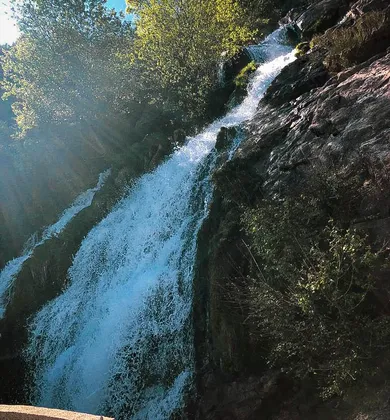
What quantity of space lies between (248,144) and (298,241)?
20.1 feet

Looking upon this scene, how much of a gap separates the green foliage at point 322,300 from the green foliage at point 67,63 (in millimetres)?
22395

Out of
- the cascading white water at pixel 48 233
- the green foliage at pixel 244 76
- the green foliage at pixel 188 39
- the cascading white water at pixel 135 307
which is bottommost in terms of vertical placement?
the cascading white water at pixel 135 307

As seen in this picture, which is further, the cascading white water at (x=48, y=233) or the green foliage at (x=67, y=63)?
the green foliage at (x=67, y=63)

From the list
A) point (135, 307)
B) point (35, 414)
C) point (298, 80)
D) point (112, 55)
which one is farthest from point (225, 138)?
point (112, 55)

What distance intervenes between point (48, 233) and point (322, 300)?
17.8m

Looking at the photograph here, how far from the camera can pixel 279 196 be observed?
988 centimetres

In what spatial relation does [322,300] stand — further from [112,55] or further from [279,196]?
[112,55]

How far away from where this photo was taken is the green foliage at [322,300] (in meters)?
6.16

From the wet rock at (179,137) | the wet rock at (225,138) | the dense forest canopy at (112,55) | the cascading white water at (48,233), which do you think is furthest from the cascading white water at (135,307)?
the dense forest canopy at (112,55)

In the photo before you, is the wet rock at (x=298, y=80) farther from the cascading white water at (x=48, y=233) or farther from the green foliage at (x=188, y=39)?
the cascading white water at (x=48, y=233)

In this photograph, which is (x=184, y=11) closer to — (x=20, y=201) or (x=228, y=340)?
(x=20, y=201)

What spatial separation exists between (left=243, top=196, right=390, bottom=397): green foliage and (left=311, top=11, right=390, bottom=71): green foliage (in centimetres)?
773

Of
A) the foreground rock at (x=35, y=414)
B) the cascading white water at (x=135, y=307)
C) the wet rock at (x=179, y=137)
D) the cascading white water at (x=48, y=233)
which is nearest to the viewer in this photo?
the foreground rock at (x=35, y=414)

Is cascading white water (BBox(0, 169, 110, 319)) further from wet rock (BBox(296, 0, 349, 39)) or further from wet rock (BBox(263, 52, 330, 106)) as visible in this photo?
wet rock (BBox(296, 0, 349, 39))
